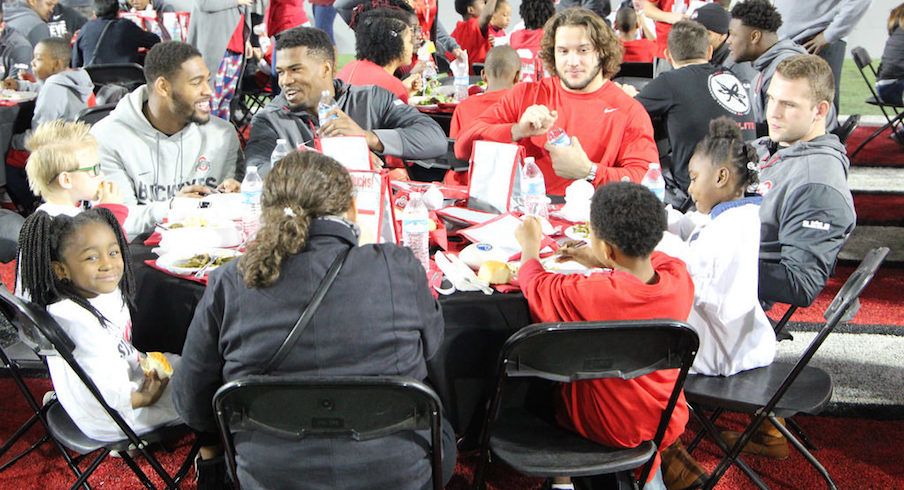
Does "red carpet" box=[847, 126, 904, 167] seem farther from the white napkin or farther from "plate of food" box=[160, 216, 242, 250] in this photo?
"plate of food" box=[160, 216, 242, 250]

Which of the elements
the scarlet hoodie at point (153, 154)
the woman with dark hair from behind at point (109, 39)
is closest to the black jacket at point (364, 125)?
the scarlet hoodie at point (153, 154)

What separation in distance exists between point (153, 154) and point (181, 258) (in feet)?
3.64

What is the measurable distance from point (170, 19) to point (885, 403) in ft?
21.1

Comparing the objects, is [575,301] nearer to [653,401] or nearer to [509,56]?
[653,401]

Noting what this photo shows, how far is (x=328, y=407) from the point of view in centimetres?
149

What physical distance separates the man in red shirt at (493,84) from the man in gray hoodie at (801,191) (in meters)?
1.52

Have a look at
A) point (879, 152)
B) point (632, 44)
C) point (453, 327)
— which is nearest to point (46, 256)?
point (453, 327)

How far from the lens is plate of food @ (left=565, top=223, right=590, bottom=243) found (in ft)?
8.17

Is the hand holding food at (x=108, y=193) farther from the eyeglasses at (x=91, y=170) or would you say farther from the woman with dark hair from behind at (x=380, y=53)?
the woman with dark hair from behind at (x=380, y=53)

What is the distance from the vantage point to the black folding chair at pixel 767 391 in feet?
6.79

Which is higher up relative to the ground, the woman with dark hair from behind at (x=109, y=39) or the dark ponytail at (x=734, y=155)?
the woman with dark hair from behind at (x=109, y=39)

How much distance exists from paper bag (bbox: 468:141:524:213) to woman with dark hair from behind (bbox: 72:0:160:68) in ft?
13.9

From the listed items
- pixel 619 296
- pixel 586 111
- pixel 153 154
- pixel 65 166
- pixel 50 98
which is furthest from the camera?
pixel 50 98

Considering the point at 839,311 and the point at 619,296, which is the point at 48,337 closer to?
the point at 619,296
